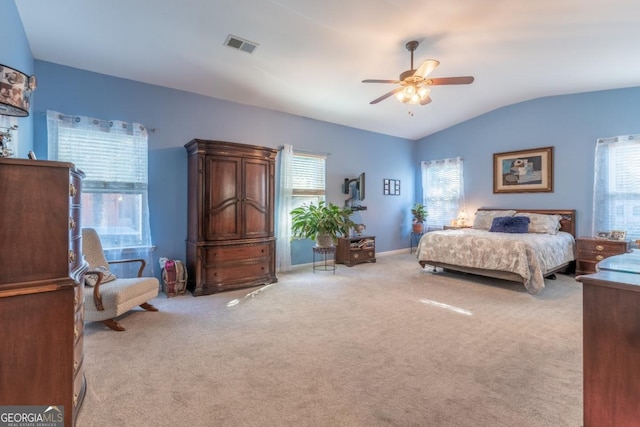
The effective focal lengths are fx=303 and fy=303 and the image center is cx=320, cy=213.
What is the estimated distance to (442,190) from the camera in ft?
23.7

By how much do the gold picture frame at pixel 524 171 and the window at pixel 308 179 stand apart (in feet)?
11.9

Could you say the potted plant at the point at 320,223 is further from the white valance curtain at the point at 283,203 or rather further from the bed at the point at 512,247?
the bed at the point at 512,247

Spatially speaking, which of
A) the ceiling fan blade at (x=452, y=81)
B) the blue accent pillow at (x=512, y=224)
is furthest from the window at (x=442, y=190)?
the ceiling fan blade at (x=452, y=81)

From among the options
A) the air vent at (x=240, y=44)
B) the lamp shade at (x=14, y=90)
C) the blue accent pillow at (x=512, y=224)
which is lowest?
Answer: the blue accent pillow at (x=512, y=224)

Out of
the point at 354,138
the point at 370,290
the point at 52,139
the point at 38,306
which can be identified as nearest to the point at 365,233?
the point at 354,138

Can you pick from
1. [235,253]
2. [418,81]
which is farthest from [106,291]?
[418,81]

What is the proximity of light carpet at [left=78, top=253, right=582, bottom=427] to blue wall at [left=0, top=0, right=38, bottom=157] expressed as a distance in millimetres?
2003

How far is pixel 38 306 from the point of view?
1.37 metres

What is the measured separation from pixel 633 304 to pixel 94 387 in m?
3.01

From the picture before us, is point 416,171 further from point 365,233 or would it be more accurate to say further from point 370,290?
point 370,290

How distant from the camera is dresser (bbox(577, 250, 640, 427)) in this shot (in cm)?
130

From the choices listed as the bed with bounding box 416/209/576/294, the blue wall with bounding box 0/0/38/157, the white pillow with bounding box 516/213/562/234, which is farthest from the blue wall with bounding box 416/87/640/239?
the blue wall with bounding box 0/0/38/157

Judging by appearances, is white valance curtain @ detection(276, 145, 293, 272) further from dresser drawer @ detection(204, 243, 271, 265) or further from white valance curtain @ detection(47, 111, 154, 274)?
white valance curtain @ detection(47, 111, 154, 274)

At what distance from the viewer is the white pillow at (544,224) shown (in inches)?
203
